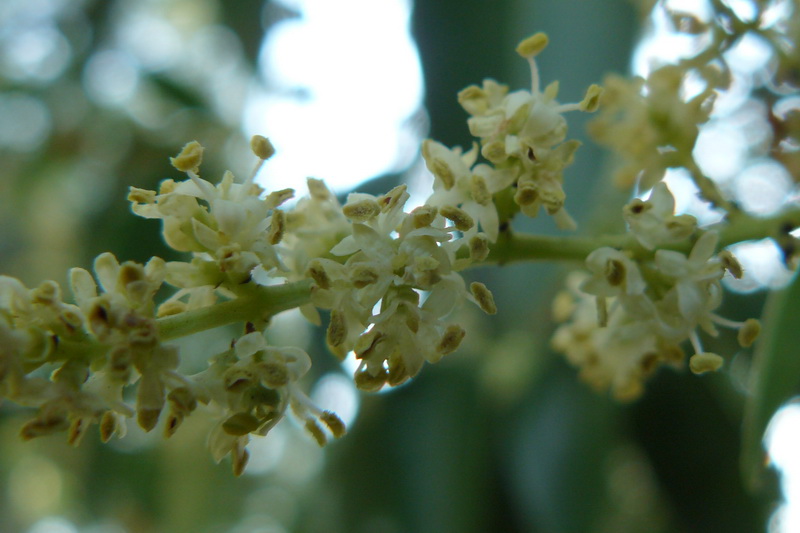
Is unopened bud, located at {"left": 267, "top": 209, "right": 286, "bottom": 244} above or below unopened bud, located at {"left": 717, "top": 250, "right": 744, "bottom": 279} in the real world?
above

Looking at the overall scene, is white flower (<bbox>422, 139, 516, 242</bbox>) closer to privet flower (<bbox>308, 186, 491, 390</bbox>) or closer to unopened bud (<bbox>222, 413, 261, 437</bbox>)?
privet flower (<bbox>308, 186, 491, 390</bbox>)

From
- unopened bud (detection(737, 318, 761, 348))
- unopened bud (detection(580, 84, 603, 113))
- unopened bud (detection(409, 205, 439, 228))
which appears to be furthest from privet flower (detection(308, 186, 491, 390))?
unopened bud (detection(737, 318, 761, 348))

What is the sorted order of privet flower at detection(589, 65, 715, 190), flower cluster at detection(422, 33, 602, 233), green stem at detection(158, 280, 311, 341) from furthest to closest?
1. privet flower at detection(589, 65, 715, 190)
2. flower cluster at detection(422, 33, 602, 233)
3. green stem at detection(158, 280, 311, 341)

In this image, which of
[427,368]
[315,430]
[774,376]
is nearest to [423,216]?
[315,430]

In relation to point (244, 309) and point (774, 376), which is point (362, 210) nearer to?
point (244, 309)

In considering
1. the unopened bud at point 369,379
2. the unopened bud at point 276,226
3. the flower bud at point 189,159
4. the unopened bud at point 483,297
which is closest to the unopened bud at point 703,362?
the unopened bud at point 483,297

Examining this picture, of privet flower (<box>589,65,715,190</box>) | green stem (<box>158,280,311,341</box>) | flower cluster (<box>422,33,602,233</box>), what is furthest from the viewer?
privet flower (<box>589,65,715,190</box>)
